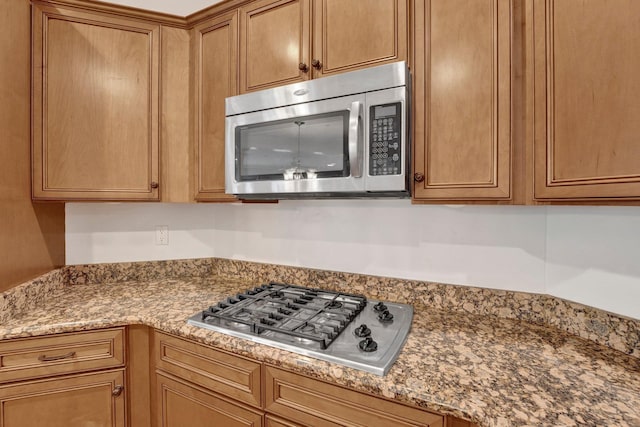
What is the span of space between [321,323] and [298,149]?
0.69m

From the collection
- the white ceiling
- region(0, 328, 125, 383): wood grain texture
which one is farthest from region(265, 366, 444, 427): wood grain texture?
the white ceiling

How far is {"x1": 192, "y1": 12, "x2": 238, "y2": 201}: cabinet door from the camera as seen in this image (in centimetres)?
155

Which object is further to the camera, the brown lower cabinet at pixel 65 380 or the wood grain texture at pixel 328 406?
the brown lower cabinet at pixel 65 380

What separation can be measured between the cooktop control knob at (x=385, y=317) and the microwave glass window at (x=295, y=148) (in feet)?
1.89

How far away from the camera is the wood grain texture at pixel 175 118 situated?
1.66 metres

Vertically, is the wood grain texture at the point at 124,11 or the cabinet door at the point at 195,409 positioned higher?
the wood grain texture at the point at 124,11

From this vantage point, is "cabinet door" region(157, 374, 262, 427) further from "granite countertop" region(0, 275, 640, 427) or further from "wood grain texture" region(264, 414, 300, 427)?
"granite countertop" region(0, 275, 640, 427)

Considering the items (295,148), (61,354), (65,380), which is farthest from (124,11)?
(65,380)

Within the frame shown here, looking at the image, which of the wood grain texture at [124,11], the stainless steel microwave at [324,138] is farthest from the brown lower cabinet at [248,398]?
the wood grain texture at [124,11]

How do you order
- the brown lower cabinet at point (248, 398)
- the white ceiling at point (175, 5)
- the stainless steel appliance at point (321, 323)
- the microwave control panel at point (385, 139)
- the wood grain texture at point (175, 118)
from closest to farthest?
the brown lower cabinet at point (248, 398) < the stainless steel appliance at point (321, 323) < the microwave control panel at point (385, 139) < the wood grain texture at point (175, 118) < the white ceiling at point (175, 5)

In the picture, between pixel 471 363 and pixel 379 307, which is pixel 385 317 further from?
pixel 471 363

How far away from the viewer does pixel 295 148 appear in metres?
1.30

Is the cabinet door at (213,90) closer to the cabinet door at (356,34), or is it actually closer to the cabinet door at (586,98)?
the cabinet door at (356,34)

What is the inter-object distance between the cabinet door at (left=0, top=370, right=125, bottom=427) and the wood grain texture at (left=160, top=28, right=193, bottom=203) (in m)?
0.87
